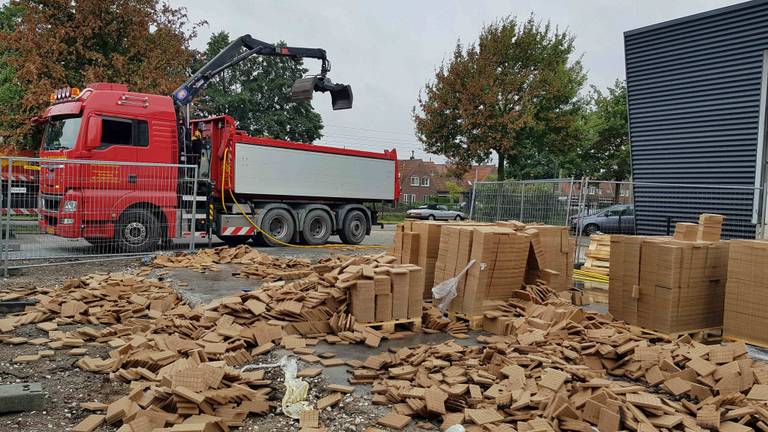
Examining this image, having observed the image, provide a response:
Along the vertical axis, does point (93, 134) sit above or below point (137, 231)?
above

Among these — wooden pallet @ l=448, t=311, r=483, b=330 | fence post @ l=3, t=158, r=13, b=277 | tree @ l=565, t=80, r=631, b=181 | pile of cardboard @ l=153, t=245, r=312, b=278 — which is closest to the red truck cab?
fence post @ l=3, t=158, r=13, b=277

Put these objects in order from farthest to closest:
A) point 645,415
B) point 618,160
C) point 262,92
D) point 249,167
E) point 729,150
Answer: point 262,92, point 618,160, point 249,167, point 729,150, point 645,415

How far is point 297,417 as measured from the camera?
14.0ft

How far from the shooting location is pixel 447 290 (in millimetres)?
7008

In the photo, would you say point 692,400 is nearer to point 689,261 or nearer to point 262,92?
point 689,261

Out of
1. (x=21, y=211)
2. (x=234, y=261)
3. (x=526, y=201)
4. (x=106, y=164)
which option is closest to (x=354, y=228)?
(x=234, y=261)

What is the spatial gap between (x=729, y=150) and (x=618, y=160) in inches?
923

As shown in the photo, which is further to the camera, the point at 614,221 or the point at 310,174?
the point at 614,221

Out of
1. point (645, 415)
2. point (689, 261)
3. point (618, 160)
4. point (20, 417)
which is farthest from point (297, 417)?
point (618, 160)

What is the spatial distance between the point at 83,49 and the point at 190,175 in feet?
26.7

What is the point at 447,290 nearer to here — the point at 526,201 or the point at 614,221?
the point at 526,201

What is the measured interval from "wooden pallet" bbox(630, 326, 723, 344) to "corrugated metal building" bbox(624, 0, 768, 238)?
414 cm

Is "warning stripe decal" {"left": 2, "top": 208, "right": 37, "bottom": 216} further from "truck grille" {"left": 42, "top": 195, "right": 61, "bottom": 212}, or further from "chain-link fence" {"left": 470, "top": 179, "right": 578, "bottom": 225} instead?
"chain-link fence" {"left": 470, "top": 179, "right": 578, "bottom": 225}

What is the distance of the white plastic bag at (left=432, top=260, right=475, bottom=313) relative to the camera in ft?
22.7
